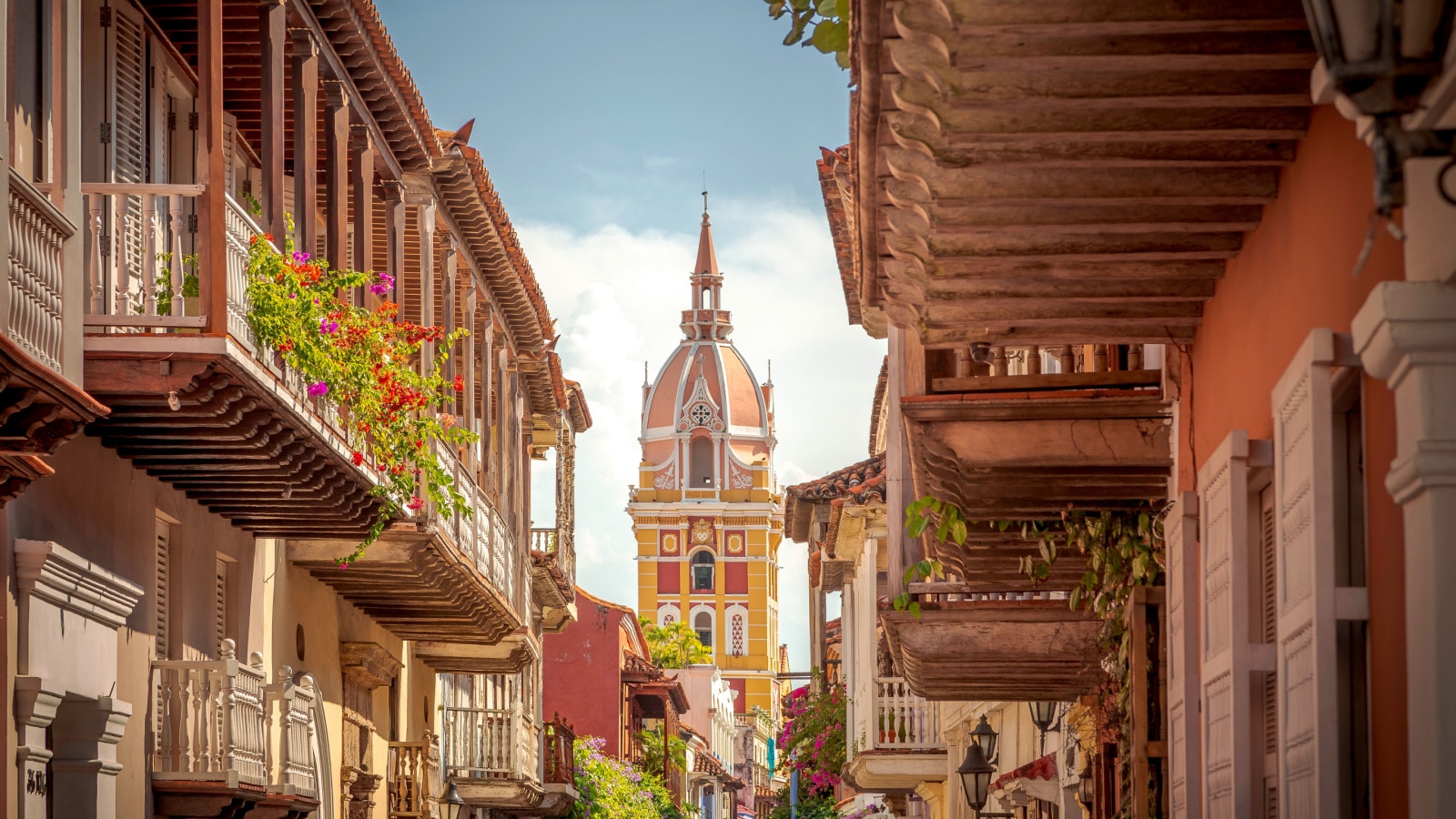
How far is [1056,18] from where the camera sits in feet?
16.7

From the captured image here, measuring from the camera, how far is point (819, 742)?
32.8 m

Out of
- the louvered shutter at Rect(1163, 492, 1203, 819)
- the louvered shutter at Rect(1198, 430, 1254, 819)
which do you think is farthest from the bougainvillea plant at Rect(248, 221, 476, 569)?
the louvered shutter at Rect(1198, 430, 1254, 819)

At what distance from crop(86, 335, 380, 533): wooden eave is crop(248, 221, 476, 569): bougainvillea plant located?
0.62 feet

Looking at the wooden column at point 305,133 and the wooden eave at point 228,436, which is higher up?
the wooden column at point 305,133

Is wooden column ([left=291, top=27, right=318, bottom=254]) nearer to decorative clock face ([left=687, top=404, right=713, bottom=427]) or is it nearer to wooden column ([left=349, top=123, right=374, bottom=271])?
wooden column ([left=349, top=123, right=374, bottom=271])

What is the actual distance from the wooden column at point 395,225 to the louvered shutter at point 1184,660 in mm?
9489

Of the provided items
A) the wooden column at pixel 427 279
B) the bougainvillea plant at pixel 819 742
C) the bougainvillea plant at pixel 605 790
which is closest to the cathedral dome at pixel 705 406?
the bougainvillea plant at pixel 605 790

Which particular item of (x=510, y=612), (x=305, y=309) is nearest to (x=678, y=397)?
(x=510, y=612)

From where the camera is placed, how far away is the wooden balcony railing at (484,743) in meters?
24.9

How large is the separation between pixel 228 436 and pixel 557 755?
22364mm

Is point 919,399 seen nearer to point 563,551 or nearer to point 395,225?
point 395,225

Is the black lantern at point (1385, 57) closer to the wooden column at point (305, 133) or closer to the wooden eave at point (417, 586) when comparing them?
the wooden column at point (305, 133)

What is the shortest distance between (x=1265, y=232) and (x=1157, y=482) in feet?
10.7

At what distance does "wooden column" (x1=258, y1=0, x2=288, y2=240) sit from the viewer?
38.7 ft
